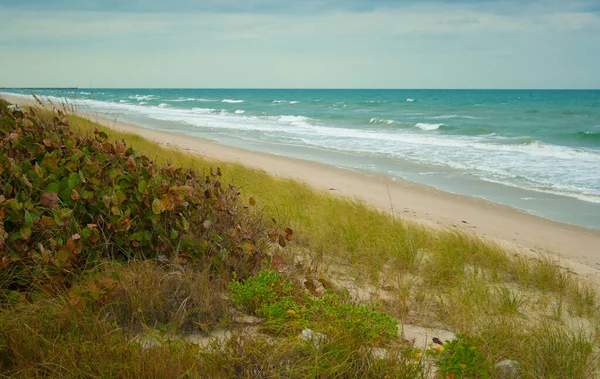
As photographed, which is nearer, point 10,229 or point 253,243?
point 10,229

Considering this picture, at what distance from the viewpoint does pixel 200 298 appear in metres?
3.60

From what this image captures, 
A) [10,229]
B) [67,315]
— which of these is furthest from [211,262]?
[10,229]

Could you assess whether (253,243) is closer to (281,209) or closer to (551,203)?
(281,209)

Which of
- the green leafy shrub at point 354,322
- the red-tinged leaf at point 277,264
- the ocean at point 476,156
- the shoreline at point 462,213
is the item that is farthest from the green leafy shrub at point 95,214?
the shoreline at point 462,213

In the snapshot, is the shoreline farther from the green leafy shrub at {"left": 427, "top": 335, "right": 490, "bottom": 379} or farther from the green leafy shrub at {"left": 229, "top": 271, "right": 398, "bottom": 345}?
the green leafy shrub at {"left": 427, "top": 335, "right": 490, "bottom": 379}

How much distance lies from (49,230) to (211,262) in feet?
3.96

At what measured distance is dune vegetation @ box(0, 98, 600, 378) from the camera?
294 centimetres

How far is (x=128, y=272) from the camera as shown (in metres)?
3.60

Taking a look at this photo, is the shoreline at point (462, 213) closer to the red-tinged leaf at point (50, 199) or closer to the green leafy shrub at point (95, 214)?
the green leafy shrub at point (95, 214)

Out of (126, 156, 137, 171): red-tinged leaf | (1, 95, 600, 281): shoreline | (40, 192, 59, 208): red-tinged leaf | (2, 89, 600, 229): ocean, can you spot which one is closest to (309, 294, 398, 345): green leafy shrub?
(126, 156, 137, 171): red-tinged leaf

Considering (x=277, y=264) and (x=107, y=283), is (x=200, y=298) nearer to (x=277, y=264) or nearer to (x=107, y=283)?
(x=107, y=283)

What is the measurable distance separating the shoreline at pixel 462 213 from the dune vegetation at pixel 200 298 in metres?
2.57

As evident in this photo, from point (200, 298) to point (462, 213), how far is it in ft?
25.4

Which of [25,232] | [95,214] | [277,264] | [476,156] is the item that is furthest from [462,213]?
[476,156]
